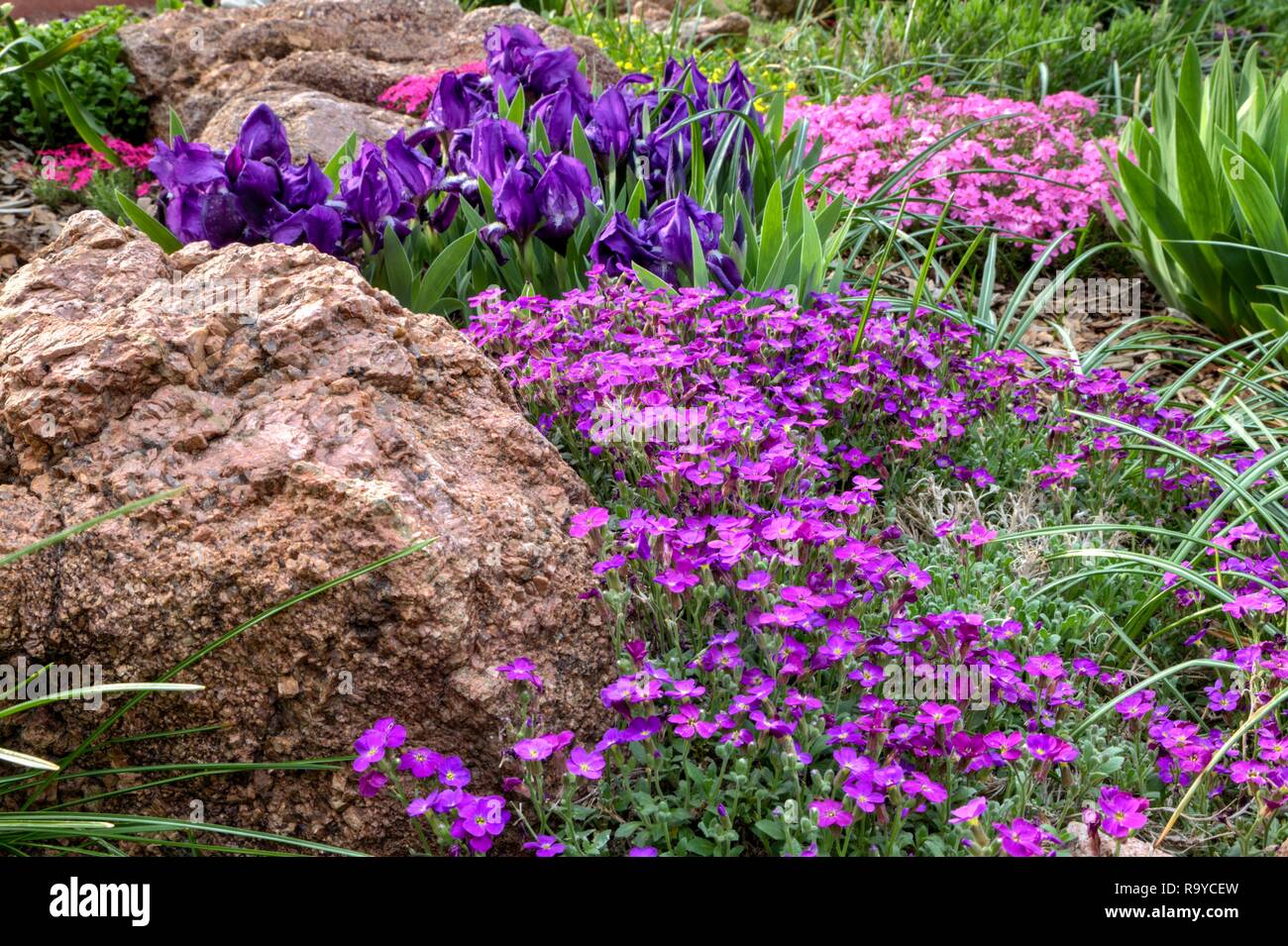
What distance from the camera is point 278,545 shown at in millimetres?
1884

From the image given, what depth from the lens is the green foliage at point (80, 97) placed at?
5.75 m

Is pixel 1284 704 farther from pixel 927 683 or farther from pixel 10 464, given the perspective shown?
pixel 10 464

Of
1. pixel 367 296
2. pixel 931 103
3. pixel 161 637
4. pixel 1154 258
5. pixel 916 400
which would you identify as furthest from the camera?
pixel 931 103

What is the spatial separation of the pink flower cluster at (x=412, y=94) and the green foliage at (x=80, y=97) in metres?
1.61

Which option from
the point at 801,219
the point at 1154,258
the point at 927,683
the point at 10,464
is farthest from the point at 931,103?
the point at 10,464

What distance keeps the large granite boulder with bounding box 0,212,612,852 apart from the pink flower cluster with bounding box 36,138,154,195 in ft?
10.8

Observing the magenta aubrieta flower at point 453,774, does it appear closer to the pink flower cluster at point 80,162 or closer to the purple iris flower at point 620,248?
the purple iris flower at point 620,248

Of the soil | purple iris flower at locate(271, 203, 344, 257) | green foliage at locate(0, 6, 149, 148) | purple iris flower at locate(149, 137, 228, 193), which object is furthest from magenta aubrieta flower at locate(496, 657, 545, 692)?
→ green foliage at locate(0, 6, 149, 148)

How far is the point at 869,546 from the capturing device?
82.4 inches

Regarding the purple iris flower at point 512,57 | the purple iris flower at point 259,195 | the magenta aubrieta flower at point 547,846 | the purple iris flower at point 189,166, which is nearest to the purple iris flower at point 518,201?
the purple iris flower at point 259,195

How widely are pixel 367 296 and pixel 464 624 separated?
32.9 inches

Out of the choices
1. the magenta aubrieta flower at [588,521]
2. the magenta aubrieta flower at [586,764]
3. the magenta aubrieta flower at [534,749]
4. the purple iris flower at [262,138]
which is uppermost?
the purple iris flower at [262,138]

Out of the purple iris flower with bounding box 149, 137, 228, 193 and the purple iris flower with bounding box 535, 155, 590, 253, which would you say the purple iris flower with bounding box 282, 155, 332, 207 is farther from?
the purple iris flower with bounding box 535, 155, 590, 253

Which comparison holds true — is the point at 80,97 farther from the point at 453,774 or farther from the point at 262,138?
the point at 453,774
